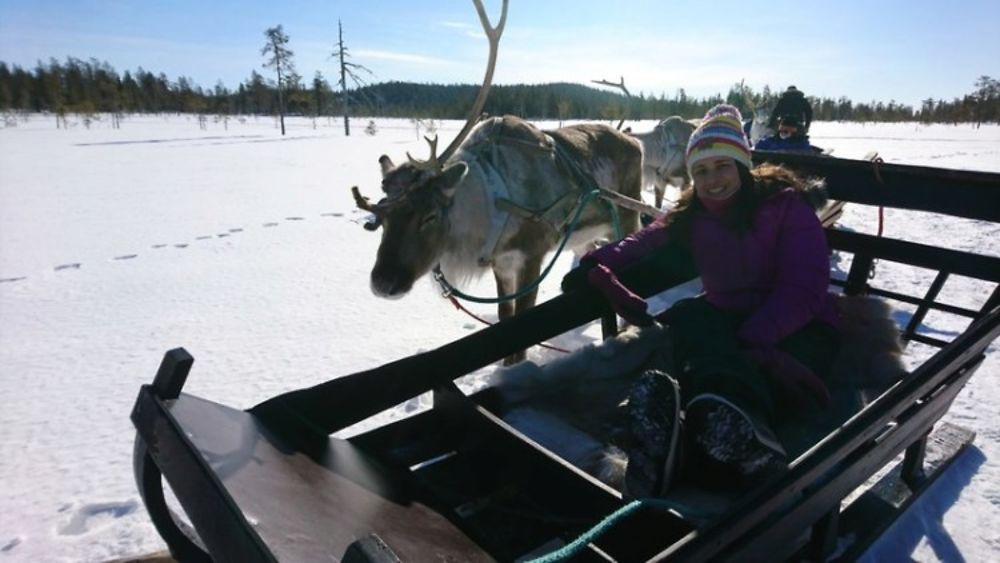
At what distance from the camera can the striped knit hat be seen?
7.93ft

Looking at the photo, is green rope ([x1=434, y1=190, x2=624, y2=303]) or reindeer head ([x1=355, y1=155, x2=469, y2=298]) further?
green rope ([x1=434, y1=190, x2=624, y2=303])

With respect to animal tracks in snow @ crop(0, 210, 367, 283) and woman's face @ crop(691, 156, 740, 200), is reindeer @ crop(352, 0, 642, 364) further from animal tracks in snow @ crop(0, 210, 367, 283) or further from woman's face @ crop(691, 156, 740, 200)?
animal tracks in snow @ crop(0, 210, 367, 283)

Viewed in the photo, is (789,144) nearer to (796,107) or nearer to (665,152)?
(796,107)

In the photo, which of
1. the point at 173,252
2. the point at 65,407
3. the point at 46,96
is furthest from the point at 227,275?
the point at 46,96

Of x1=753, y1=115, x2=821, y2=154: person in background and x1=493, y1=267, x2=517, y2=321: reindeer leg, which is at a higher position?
x1=753, y1=115, x2=821, y2=154: person in background

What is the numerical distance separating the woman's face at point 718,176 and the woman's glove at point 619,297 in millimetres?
552

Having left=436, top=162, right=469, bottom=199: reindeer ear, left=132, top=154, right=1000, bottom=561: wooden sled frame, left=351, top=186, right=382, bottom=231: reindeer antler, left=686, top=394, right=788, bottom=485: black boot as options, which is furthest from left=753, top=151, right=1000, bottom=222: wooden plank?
left=351, top=186, right=382, bottom=231: reindeer antler

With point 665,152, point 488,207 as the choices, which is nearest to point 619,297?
point 488,207

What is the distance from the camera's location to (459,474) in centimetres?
224

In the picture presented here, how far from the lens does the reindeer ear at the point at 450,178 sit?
3304 mm

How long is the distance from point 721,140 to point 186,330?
13.8 ft

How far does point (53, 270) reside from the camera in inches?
248

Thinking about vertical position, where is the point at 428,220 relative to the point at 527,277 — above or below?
above

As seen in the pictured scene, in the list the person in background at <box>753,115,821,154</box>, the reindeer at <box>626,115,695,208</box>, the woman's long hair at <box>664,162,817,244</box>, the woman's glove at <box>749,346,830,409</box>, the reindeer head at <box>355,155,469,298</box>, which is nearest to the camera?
the woman's glove at <box>749,346,830,409</box>
